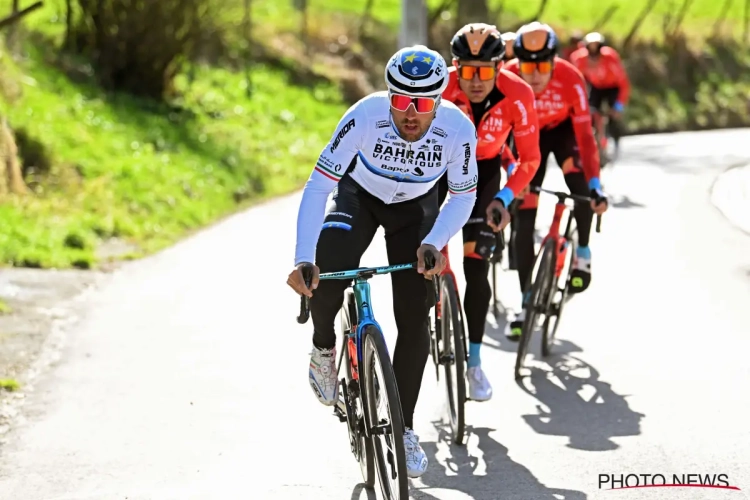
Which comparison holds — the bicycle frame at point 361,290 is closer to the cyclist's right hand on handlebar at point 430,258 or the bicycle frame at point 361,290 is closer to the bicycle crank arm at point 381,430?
the cyclist's right hand on handlebar at point 430,258

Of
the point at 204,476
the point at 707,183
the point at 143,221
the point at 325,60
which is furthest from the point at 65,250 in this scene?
→ the point at 325,60

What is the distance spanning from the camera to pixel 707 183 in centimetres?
1845

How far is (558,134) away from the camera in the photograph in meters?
9.03

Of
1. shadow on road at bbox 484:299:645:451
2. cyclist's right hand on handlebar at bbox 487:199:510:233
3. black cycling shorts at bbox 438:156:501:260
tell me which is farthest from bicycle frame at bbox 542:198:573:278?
cyclist's right hand on handlebar at bbox 487:199:510:233

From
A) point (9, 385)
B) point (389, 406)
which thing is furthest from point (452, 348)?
point (9, 385)

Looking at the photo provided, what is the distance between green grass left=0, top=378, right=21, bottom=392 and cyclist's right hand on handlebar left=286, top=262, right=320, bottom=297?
3.15 metres

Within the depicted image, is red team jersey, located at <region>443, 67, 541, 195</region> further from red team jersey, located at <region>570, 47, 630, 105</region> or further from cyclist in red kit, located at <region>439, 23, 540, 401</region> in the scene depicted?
red team jersey, located at <region>570, 47, 630, 105</region>

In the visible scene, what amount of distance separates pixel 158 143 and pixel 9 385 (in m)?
9.36

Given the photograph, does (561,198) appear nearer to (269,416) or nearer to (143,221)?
(269,416)

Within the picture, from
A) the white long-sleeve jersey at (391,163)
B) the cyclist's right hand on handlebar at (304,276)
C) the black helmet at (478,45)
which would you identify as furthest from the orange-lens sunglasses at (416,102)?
the black helmet at (478,45)

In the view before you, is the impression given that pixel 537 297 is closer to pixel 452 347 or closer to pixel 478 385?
pixel 478 385

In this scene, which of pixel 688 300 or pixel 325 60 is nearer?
pixel 688 300

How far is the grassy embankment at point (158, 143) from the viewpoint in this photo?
13.1 m

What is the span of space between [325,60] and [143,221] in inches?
523
